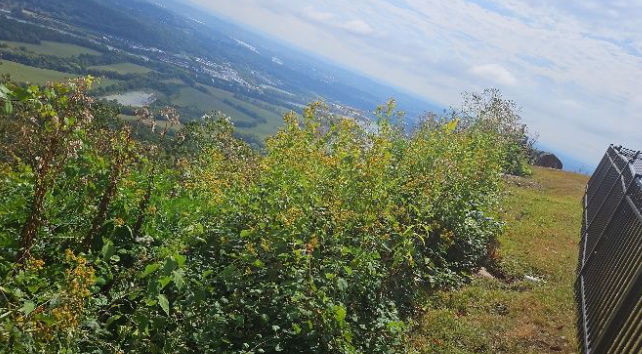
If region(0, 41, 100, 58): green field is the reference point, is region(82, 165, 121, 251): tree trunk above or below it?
above

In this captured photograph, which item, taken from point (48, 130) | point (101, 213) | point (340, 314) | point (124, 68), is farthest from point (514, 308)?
point (124, 68)

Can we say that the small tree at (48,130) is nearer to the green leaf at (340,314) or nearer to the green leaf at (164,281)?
the green leaf at (164,281)

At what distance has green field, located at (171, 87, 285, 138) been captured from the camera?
15062 cm

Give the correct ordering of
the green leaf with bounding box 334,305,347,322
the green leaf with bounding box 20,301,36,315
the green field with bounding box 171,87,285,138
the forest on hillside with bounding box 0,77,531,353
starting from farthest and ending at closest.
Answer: the green field with bounding box 171,87,285,138
the green leaf with bounding box 334,305,347,322
the forest on hillside with bounding box 0,77,531,353
the green leaf with bounding box 20,301,36,315

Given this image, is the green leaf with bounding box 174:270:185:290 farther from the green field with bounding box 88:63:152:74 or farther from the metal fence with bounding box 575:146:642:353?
the green field with bounding box 88:63:152:74

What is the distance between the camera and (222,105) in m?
168

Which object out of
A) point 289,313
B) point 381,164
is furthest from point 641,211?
point 289,313

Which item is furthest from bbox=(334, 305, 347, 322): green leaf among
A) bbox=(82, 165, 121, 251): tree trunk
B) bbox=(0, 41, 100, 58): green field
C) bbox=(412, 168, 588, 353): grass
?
bbox=(0, 41, 100, 58): green field

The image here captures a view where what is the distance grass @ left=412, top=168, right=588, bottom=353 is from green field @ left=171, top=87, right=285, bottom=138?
438 feet

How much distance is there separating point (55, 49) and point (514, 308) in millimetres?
158967

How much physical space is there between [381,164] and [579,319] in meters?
3.66

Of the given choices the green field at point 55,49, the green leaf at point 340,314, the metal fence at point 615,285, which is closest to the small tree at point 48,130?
the green leaf at point 340,314

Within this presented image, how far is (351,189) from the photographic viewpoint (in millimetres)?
6473

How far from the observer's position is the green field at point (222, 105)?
151 m
